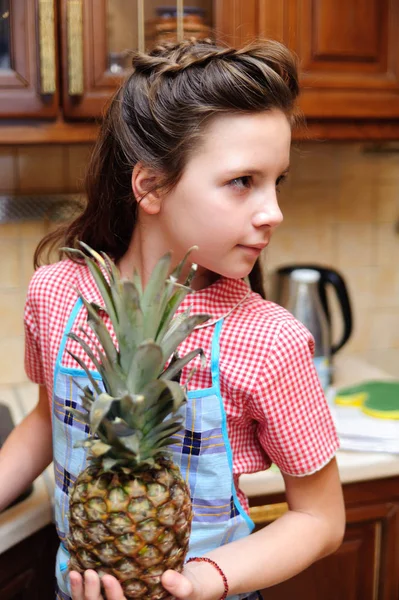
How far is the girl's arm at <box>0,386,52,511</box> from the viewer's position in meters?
1.10

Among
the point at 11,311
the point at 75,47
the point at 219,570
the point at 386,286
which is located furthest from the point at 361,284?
the point at 219,570

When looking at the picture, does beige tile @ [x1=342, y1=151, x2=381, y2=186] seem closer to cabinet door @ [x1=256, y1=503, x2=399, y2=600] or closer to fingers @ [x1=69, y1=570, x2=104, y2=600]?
cabinet door @ [x1=256, y1=503, x2=399, y2=600]

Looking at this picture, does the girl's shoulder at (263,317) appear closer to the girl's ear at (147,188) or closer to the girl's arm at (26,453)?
the girl's ear at (147,188)

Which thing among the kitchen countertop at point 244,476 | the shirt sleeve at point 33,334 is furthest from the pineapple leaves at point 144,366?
the kitchen countertop at point 244,476

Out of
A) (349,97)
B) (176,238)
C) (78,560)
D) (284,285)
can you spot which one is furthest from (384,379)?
(78,560)

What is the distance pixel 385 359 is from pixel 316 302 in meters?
0.46

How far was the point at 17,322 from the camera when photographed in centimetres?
180

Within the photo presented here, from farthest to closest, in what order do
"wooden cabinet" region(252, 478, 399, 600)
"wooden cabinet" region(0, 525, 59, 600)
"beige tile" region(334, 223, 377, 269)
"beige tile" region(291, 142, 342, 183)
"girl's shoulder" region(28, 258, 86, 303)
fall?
"beige tile" region(334, 223, 377, 269) → "beige tile" region(291, 142, 342, 183) → "wooden cabinet" region(252, 478, 399, 600) → "wooden cabinet" region(0, 525, 59, 600) → "girl's shoulder" region(28, 258, 86, 303)

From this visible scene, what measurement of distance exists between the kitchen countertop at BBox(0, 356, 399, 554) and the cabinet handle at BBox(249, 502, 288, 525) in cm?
3

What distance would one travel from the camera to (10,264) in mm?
1768

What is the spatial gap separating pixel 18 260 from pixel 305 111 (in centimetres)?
77

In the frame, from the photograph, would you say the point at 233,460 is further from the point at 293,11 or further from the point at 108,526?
the point at 293,11

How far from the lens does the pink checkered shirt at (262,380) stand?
0.92 meters

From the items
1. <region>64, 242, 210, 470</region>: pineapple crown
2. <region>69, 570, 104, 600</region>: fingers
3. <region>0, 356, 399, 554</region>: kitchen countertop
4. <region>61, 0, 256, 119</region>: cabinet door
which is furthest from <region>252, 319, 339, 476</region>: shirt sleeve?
<region>61, 0, 256, 119</region>: cabinet door
